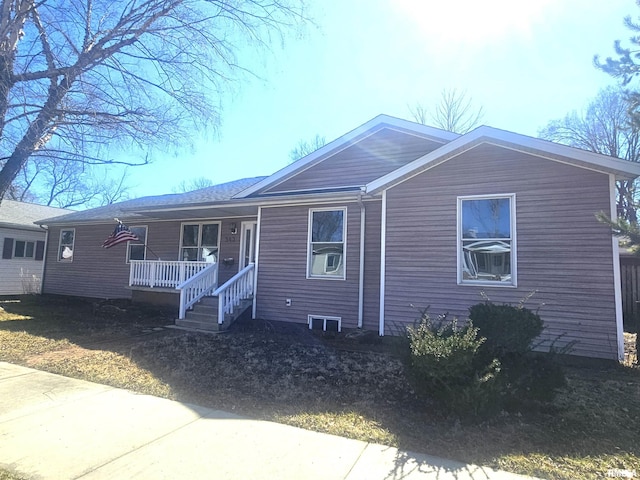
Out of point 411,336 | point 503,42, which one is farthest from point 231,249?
point 503,42

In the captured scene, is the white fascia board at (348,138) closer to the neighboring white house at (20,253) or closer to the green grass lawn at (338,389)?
the green grass lawn at (338,389)

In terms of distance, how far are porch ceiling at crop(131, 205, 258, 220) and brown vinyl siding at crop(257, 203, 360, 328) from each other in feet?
3.62

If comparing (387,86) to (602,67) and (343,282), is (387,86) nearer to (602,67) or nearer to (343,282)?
(602,67)

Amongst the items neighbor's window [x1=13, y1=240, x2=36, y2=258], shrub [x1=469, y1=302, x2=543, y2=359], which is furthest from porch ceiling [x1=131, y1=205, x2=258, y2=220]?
neighbor's window [x1=13, y1=240, x2=36, y2=258]

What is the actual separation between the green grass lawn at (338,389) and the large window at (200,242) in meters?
3.60

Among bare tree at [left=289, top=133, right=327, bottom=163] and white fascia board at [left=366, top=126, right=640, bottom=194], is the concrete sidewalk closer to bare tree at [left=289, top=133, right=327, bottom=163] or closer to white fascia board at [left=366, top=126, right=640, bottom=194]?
white fascia board at [left=366, top=126, right=640, bottom=194]

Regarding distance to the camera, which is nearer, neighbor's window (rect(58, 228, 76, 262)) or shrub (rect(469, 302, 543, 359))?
shrub (rect(469, 302, 543, 359))

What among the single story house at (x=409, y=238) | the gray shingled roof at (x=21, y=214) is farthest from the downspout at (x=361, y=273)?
the gray shingled roof at (x=21, y=214)

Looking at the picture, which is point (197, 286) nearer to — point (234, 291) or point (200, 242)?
point (234, 291)

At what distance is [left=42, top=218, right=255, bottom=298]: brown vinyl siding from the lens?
12.1 metres

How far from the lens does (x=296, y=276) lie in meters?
9.66

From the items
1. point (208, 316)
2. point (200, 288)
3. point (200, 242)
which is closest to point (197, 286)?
point (200, 288)

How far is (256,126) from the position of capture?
36.7 ft

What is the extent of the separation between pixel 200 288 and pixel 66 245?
9.79m
